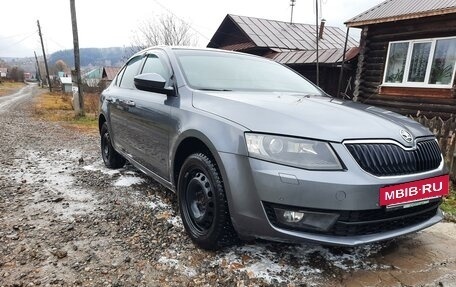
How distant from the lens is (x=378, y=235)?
6.78ft

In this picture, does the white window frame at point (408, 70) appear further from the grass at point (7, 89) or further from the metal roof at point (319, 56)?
the grass at point (7, 89)

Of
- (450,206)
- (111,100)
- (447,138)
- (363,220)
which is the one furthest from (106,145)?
(447,138)

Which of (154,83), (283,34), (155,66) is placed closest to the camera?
(154,83)

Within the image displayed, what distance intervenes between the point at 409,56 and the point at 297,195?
31.5 feet

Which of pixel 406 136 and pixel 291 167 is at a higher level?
pixel 406 136

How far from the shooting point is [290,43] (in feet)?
54.6

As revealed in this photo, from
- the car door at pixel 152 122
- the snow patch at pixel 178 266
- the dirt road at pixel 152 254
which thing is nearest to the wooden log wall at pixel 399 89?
the dirt road at pixel 152 254

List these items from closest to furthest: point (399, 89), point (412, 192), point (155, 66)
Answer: point (412, 192)
point (155, 66)
point (399, 89)

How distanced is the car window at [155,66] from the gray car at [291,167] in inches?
11.4

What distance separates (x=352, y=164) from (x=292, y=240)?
0.57 m

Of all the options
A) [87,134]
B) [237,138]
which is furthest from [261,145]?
[87,134]

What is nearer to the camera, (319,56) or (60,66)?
(319,56)

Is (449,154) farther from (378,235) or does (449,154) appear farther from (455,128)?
(378,235)

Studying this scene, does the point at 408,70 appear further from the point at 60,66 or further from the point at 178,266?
the point at 60,66
